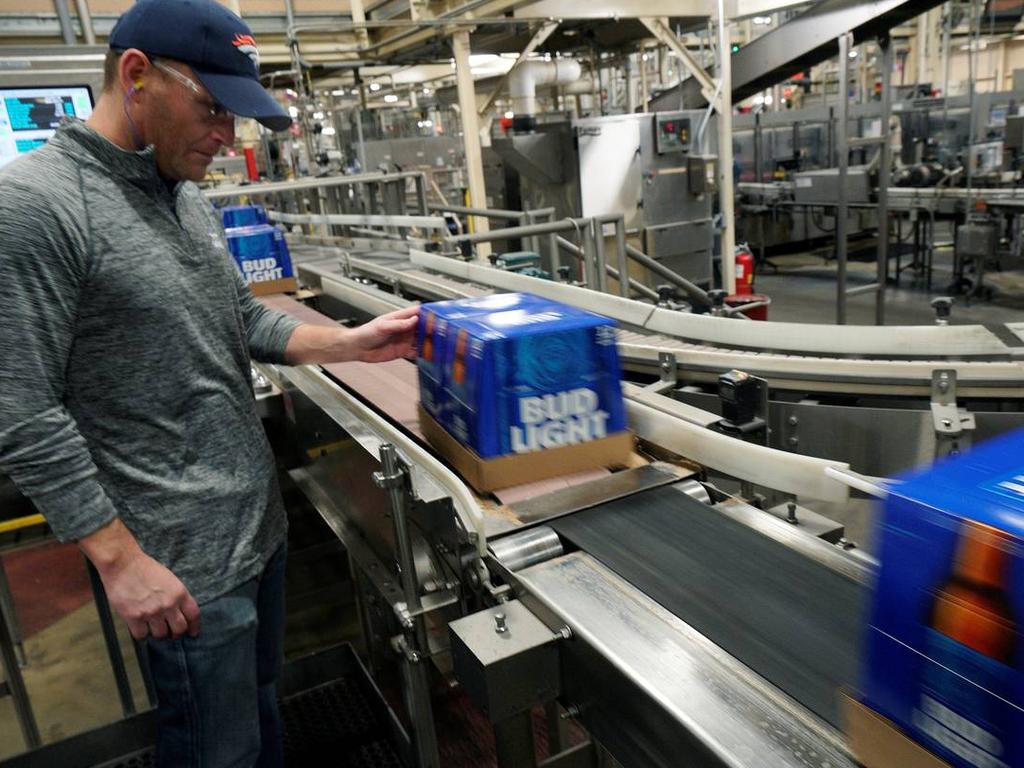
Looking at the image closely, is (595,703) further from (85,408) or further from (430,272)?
(430,272)

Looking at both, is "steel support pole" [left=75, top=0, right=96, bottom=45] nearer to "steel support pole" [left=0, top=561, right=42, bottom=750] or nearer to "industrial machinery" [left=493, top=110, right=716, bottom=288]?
"industrial machinery" [left=493, top=110, right=716, bottom=288]

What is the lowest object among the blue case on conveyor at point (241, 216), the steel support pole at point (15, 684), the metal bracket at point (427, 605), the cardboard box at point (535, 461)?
the steel support pole at point (15, 684)

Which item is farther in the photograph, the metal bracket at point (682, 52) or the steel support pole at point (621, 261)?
the metal bracket at point (682, 52)

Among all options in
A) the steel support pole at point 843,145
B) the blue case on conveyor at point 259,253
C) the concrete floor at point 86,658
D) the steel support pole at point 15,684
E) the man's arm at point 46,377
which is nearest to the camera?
the man's arm at point 46,377

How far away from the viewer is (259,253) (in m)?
3.00

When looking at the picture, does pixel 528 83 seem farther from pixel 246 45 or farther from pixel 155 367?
pixel 155 367

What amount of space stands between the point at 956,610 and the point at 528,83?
6.11m

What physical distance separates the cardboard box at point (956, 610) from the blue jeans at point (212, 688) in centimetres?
93

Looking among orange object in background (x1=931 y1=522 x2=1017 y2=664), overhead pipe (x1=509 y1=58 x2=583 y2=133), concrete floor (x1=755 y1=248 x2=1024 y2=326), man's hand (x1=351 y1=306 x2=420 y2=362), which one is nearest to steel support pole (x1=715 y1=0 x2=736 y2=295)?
concrete floor (x1=755 y1=248 x2=1024 y2=326)

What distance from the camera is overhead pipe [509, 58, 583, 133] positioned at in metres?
6.08

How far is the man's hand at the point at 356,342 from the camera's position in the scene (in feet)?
4.72

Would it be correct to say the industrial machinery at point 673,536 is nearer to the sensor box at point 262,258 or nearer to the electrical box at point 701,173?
the sensor box at point 262,258

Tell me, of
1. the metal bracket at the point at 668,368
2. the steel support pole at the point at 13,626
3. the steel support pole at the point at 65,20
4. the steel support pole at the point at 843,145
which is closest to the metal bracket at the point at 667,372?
the metal bracket at the point at 668,368

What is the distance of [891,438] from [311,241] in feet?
12.5
